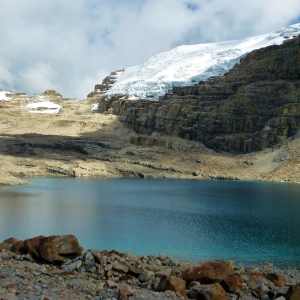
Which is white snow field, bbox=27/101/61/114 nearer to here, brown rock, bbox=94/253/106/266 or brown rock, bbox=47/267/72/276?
brown rock, bbox=94/253/106/266

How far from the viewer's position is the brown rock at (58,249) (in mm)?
13203

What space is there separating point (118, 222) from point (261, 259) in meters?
10.2

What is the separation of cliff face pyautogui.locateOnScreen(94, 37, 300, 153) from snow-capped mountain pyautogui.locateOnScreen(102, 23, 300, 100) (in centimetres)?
1578

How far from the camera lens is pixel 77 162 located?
66.9m

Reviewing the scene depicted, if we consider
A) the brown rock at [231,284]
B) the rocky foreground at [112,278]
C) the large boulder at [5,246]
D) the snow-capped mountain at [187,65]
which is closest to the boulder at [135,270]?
the rocky foreground at [112,278]

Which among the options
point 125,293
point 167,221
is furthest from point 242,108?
point 125,293

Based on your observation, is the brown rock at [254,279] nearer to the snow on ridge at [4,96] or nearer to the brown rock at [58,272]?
the brown rock at [58,272]

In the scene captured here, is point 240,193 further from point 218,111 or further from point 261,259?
point 218,111

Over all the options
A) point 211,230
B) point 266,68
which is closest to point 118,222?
point 211,230

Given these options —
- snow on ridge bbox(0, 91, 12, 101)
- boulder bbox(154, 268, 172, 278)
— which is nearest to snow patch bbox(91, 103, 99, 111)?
snow on ridge bbox(0, 91, 12, 101)

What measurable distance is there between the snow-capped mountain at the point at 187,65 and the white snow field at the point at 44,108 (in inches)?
750

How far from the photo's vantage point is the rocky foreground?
10.1 metres

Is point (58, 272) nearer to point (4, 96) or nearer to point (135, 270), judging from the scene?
point (135, 270)

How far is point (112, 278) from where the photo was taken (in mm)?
11812
